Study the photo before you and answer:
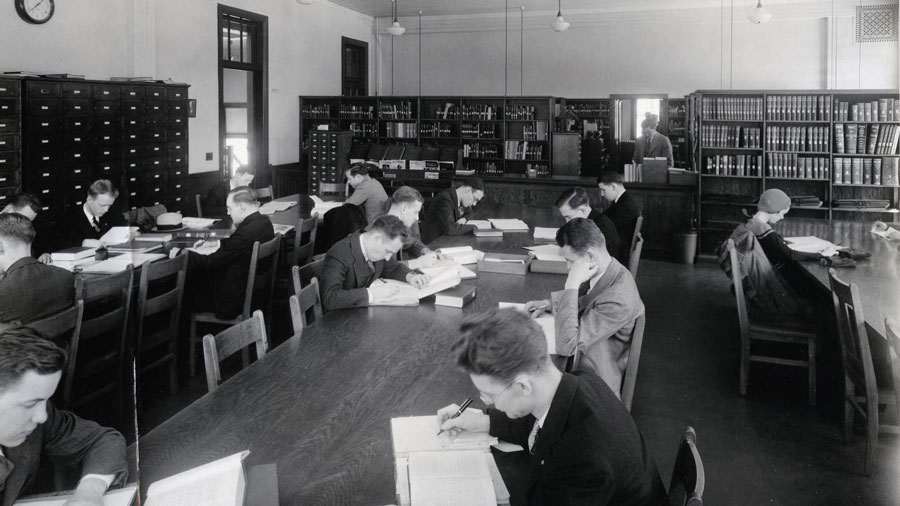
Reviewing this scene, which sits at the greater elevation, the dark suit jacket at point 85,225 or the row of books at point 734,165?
the row of books at point 734,165

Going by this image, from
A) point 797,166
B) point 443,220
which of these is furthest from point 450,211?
point 797,166

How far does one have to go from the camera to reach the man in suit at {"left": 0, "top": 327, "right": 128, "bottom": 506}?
5.03 feet

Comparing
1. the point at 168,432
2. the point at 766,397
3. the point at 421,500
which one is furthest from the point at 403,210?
the point at 421,500

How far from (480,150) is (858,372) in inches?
343

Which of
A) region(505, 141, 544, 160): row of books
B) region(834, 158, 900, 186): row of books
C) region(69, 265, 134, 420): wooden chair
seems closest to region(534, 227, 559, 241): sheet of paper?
region(69, 265, 134, 420): wooden chair

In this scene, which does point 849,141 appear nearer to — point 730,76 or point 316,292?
point 730,76

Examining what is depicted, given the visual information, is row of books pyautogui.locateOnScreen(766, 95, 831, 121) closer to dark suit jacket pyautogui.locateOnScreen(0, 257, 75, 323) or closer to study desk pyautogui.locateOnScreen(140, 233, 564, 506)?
study desk pyautogui.locateOnScreen(140, 233, 564, 506)

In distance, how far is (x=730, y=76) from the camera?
11.5m

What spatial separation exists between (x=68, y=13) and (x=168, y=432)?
6440mm

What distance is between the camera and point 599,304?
2.92m

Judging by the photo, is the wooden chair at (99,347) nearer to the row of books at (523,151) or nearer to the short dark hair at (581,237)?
the short dark hair at (581,237)

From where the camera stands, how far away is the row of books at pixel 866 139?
809cm

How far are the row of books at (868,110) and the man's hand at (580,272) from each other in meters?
6.71

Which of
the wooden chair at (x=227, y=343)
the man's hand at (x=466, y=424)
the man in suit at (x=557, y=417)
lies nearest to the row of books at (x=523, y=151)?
the wooden chair at (x=227, y=343)
